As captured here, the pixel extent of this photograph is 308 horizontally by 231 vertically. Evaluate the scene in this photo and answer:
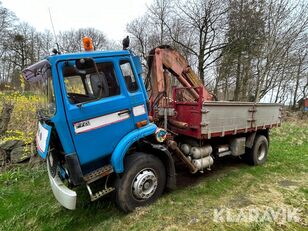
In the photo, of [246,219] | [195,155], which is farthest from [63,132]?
[246,219]

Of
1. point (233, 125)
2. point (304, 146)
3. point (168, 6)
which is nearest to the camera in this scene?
point (233, 125)

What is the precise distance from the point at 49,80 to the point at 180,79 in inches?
124

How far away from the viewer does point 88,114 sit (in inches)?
115

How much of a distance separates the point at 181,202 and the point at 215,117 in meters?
1.73

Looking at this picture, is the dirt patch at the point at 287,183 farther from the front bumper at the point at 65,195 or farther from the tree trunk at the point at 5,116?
the tree trunk at the point at 5,116

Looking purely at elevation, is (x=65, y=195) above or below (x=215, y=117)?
below

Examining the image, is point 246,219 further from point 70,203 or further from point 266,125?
point 266,125

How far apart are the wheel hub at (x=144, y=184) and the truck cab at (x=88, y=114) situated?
66 mm

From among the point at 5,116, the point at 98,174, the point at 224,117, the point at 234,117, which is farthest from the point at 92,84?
the point at 5,116

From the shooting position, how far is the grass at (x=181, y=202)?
3.09 metres

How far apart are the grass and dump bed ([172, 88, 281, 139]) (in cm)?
107

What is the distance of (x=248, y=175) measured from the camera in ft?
16.3

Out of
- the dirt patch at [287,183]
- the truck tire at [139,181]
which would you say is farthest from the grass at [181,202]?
the truck tire at [139,181]

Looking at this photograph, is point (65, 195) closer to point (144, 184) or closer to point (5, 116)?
point (144, 184)
